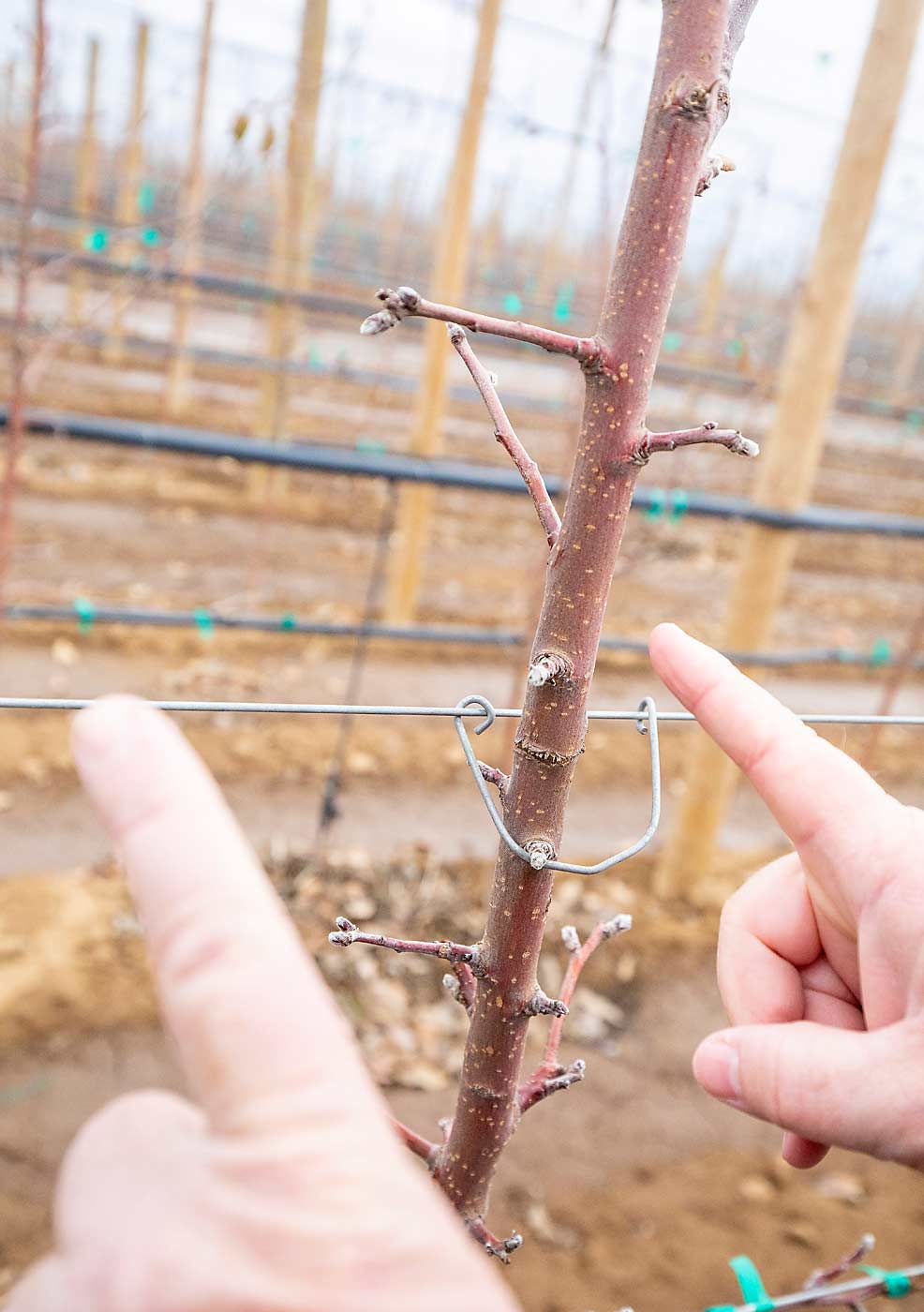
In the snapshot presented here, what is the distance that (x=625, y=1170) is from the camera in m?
2.54

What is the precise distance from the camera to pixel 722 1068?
68cm

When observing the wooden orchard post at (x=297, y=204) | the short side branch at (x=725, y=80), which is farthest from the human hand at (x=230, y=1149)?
the wooden orchard post at (x=297, y=204)

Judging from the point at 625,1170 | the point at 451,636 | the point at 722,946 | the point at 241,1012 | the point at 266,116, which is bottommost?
the point at 625,1170

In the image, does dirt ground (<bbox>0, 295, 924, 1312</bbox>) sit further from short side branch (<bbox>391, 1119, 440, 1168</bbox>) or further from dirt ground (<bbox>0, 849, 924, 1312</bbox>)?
short side branch (<bbox>391, 1119, 440, 1168</bbox>)

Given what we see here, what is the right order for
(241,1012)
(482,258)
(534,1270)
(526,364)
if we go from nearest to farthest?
(241,1012)
(534,1270)
(482,258)
(526,364)

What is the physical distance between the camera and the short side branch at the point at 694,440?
25.1 inches

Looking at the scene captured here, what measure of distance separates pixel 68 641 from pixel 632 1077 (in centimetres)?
319

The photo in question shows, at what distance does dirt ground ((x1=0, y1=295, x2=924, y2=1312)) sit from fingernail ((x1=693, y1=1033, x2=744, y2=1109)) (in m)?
1.76

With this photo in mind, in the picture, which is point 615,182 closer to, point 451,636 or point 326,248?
point 451,636

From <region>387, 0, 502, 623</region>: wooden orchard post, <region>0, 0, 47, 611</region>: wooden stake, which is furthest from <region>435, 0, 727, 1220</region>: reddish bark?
<region>387, 0, 502, 623</region>: wooden orchard post

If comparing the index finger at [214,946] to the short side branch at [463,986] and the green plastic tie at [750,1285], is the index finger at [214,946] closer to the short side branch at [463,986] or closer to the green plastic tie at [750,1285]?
the short side branch at [463,986]

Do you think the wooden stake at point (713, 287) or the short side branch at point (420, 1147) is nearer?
the short side branch at point (420, 1147)

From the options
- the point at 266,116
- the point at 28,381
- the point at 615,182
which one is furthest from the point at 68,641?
the point at 615,182

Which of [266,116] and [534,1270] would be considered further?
[266,116]
